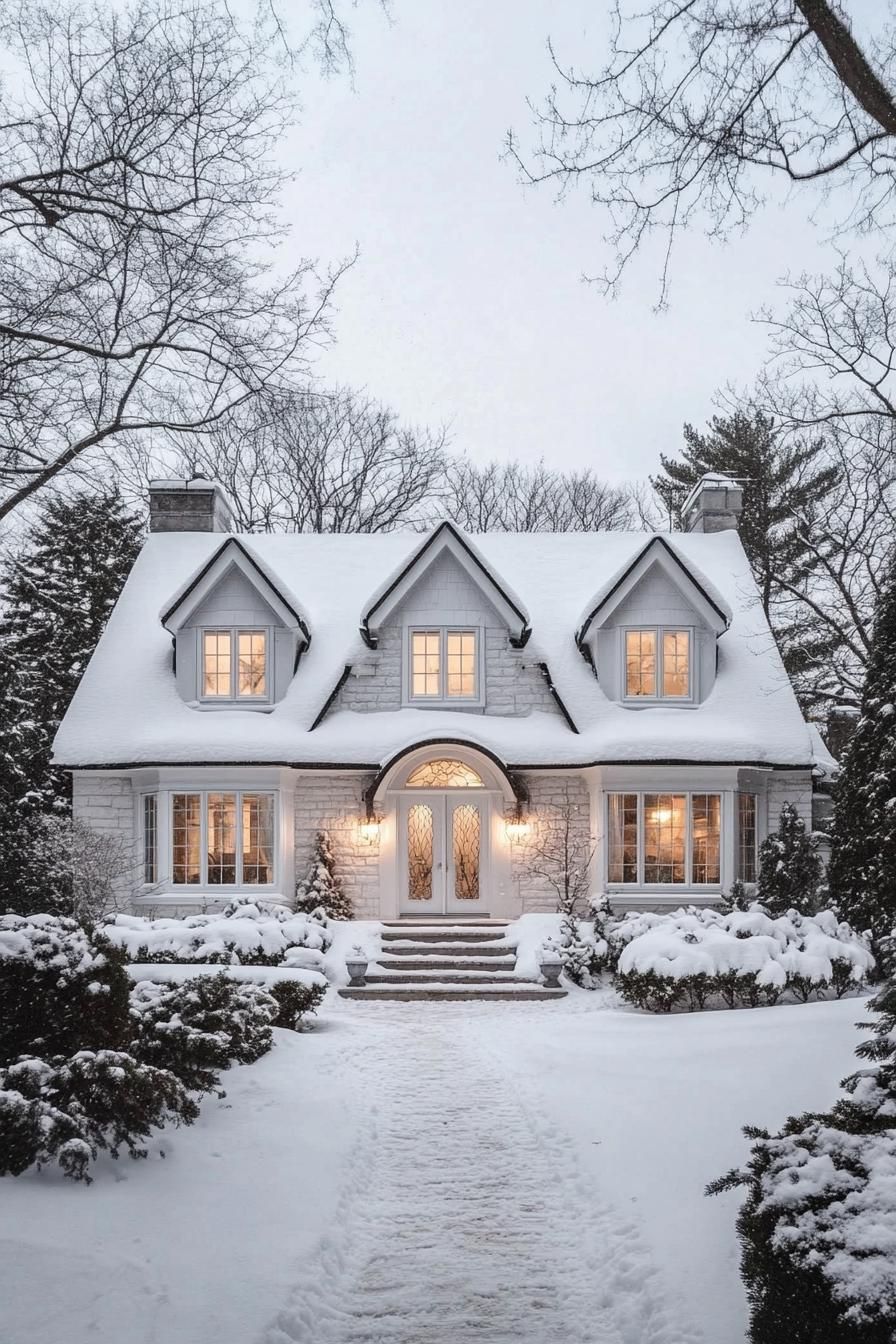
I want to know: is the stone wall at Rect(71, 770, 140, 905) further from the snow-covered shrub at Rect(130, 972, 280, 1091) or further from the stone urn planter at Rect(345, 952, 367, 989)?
the snow-covered shrub at Rect(130, 972, 280, 1091)

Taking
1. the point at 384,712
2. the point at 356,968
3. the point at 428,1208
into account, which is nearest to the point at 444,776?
the point at 384,712

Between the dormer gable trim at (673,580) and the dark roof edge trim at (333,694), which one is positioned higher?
the dormer gable trim at (673,580)

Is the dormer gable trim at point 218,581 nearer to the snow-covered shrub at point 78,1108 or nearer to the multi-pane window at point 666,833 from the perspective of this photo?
the multi-pane window at point 666,833

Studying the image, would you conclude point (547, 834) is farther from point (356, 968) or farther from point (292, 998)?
point (292, 998)

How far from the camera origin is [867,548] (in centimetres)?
2456

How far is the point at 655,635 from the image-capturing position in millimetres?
19125

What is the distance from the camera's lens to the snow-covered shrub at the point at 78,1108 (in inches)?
227

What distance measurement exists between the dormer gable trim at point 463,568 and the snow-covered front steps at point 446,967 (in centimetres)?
513

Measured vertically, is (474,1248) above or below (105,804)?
below

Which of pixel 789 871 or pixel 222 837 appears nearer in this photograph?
pixel 789 871

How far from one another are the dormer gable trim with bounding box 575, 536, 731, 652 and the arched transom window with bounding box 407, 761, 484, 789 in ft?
11.3

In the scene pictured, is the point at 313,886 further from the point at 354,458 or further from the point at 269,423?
the point at 354,458

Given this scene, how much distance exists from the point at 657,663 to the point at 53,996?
45.6ft

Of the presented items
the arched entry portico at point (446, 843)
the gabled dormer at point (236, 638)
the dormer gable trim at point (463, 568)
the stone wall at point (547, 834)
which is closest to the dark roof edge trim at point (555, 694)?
the dormer gable trim at point (463, 568)
